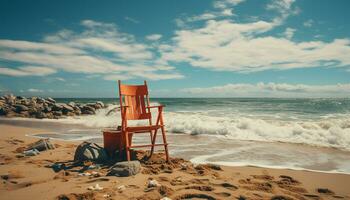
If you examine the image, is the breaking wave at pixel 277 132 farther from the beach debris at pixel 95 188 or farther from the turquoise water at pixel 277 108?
the turquoise water at pixel 277 108

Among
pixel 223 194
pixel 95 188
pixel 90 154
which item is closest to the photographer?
pixel 223 194

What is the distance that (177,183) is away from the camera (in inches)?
141

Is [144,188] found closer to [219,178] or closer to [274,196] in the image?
[219,178]

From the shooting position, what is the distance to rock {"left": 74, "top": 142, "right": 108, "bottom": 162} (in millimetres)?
4738

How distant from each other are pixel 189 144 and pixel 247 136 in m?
2.38

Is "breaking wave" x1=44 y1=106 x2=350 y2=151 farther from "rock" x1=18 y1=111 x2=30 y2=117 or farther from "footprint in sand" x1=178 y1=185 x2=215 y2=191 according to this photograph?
"rock" x1=18 y1=111 x2=30 y2=117

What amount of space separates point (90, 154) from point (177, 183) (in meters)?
1.98

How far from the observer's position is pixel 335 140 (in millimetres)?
7301

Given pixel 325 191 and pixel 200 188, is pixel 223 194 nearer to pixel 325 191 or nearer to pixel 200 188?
pixel 200 188

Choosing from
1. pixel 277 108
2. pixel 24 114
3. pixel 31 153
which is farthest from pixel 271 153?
pixel 277 108

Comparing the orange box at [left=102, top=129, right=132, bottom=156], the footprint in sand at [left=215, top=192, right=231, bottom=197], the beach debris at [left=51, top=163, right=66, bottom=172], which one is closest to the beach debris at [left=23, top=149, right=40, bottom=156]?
the beach debris at [left=51, top=163, right=66, bottom=172]

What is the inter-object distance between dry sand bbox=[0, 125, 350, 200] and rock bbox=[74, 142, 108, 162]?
52cm

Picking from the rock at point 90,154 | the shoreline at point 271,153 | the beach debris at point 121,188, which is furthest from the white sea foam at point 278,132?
the beach debris at point 121,188

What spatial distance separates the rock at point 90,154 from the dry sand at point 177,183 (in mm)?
524
